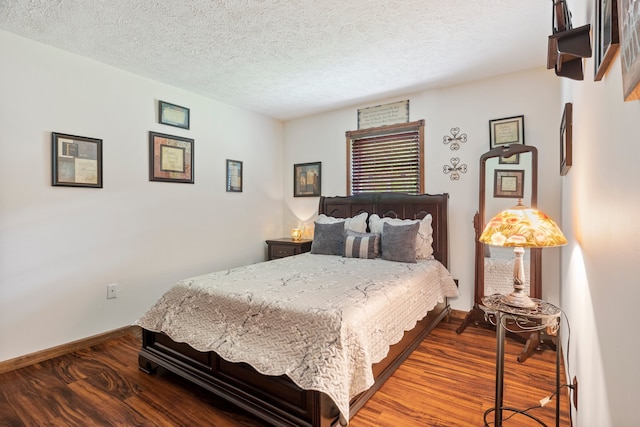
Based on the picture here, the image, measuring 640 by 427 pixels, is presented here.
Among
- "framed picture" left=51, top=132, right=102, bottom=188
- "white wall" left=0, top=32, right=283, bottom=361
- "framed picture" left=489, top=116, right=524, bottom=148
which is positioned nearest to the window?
"framed picture" left=489, top=116, right=524, bottom=148

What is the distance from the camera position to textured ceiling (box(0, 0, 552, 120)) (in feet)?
6.94

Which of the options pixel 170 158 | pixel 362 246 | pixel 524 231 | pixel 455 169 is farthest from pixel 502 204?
pixel 170 158

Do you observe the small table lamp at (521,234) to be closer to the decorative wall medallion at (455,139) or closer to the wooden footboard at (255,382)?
the wooden footboard at (255,382)

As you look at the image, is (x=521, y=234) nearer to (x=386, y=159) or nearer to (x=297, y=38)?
(x=297, y=38)

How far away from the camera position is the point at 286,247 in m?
4.11

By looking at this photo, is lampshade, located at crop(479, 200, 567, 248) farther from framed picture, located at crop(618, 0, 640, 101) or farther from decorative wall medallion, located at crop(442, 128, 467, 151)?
decorative wall medallion, located at crop(442, 128, 467, 151)

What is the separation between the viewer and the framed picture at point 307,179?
446cm

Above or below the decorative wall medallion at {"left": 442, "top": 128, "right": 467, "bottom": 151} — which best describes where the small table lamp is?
below

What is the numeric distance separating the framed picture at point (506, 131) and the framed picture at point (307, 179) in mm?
2137

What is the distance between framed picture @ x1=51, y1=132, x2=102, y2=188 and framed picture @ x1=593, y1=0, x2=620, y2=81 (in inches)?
134

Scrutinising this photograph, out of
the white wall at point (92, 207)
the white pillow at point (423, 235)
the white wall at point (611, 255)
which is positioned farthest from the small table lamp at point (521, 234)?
the white wall at point (92, 207)

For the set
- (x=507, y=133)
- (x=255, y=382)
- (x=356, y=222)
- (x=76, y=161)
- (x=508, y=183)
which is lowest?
(x=255, y=382)

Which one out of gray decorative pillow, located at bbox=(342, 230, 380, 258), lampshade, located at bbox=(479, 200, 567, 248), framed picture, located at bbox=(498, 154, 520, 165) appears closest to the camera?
lampshade, located at bbox=(479, 200, 567, 248)

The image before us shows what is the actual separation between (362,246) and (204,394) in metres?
1.84
